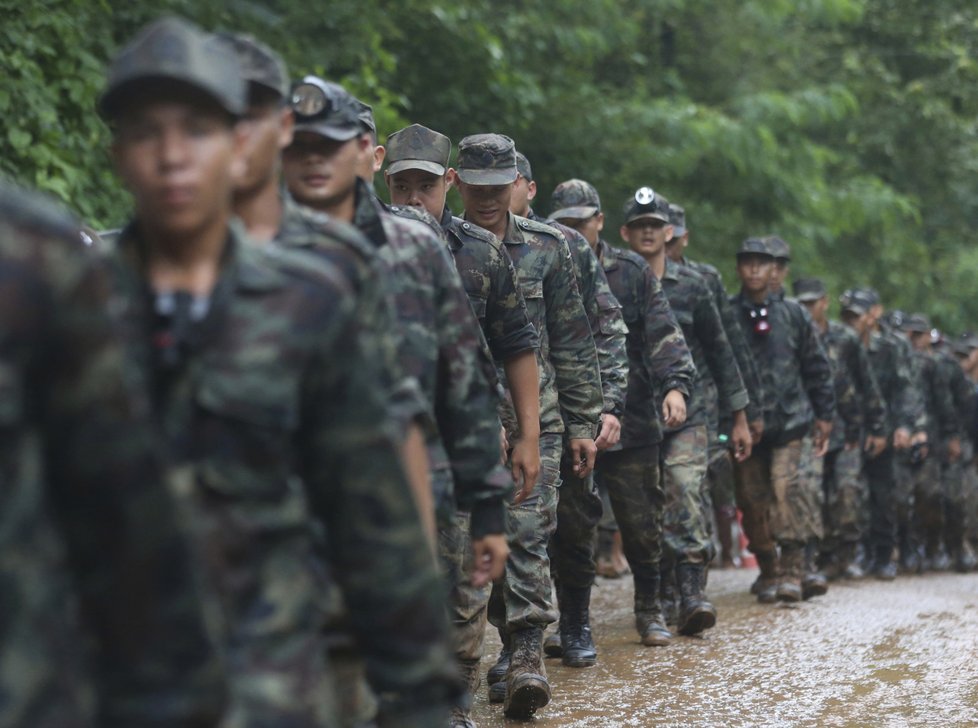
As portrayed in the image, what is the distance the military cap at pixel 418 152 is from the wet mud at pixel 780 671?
225 cm

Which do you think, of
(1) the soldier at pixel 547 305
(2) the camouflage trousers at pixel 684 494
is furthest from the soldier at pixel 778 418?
(1) the soldier at pixel 547 305

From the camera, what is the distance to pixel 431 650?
326 centimetres

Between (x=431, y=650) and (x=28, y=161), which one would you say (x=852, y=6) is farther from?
(x=431, y=650)

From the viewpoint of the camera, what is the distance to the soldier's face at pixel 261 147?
3861 mm

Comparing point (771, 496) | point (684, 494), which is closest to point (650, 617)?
point (684, 494)

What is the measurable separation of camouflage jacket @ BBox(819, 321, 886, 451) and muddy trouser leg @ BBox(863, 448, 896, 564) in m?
1.04

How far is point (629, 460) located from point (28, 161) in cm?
382

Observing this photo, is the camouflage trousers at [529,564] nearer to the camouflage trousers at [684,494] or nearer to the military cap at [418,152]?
the military cap at [418,152]

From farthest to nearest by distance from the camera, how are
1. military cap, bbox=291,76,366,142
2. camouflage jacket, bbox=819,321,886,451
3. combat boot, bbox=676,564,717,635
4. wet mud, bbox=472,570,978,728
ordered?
camouflage jacket, bbox=819,321,886,451
combat boot, bbox=676,564,717,635
wet mud, bbox=472,570,978,728
military cap, bbox=291,76,366,142

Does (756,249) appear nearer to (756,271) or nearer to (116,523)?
(756,271)

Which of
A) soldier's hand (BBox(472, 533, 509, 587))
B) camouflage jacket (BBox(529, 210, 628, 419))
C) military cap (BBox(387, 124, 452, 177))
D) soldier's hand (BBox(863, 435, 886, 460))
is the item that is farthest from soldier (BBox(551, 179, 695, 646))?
soldier's hand (BBox(863, 435, 886, 460))

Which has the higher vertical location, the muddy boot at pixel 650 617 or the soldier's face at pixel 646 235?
the soldier's face at pixel 646 235

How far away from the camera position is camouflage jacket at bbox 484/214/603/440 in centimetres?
855

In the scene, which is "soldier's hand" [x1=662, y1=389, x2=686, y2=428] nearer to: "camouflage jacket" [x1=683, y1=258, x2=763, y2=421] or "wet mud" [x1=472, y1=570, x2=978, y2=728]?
"wet mud" [x1=472, y1=570, x2=978, y2=728]
